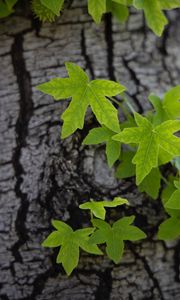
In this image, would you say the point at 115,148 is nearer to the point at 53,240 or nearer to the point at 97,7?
the point at 53,240

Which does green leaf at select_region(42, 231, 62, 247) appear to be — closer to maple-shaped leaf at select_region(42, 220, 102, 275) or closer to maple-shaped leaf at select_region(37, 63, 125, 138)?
maple-shaped leaf at select_region(42, 220, 102, 275)

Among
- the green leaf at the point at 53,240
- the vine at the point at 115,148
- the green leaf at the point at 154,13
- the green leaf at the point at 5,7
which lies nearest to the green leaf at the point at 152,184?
the vine at the point at 115,148

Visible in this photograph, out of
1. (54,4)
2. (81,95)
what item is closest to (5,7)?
(54,4)

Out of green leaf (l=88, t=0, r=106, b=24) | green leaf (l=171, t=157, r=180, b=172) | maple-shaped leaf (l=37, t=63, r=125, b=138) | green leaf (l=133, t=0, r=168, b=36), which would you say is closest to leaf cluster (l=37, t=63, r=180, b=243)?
maple-shaped leaf (l=37, t=63, r=125, b=138)

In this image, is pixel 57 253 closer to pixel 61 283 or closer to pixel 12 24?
pixel 61 283

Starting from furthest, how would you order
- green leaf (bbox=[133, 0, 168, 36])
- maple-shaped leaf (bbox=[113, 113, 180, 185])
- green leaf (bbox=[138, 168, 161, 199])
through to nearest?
1. green leaf (bbox=[133, 0, 168, 36])
2. green leaf (bbox=[138, 168, 161, 199])
3. maple-shaped leaf (bbox=[113, 113, 180, 185])

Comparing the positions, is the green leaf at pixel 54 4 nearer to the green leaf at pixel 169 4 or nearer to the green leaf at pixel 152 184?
the green leaf at pixel 169 4

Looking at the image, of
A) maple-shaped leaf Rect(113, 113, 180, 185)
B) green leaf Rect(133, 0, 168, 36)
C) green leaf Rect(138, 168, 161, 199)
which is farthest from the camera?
green leaf Rect(133, 0, 168, 36)
